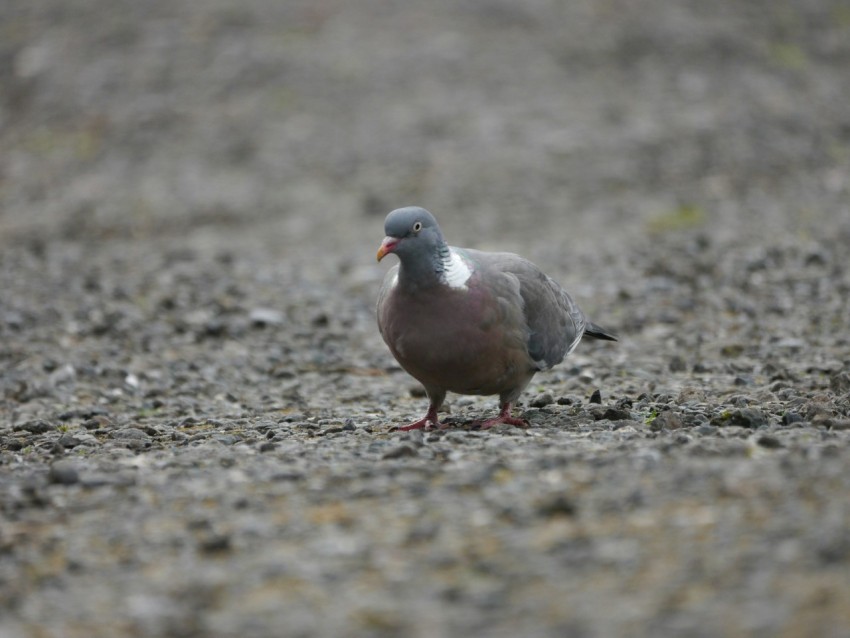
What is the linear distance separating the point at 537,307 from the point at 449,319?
782mm

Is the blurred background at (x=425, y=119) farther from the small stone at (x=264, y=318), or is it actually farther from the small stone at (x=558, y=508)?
the small stone at (x=558, y=508)

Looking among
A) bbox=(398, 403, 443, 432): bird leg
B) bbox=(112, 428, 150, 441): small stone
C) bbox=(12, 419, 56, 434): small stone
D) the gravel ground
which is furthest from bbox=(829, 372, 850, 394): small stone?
bbox=(12, 419, 56, 434): small stone

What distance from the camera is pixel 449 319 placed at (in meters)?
6.36

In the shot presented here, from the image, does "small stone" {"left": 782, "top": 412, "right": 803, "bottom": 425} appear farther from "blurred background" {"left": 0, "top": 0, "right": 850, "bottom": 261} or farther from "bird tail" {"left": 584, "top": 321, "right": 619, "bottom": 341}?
"blurred background" {"left": 0, "top": 0, "right": 850, "bottom": 261}

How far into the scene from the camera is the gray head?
6406 mm

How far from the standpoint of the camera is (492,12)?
18.3m

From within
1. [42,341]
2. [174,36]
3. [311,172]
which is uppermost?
[174,36]

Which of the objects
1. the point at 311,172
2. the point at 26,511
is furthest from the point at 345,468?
the point at 311,172

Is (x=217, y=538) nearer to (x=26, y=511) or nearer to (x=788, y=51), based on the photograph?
(x=26, y=511)

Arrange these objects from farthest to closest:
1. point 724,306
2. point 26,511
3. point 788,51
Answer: point 788,51, point 724,306, point 26,511

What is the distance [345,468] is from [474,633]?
5.54 feet

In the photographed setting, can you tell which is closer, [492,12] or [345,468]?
[345,468]

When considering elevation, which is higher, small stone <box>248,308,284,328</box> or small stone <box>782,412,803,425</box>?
small stone <box>782,412,803,425</box>

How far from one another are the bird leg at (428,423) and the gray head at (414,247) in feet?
2.66
